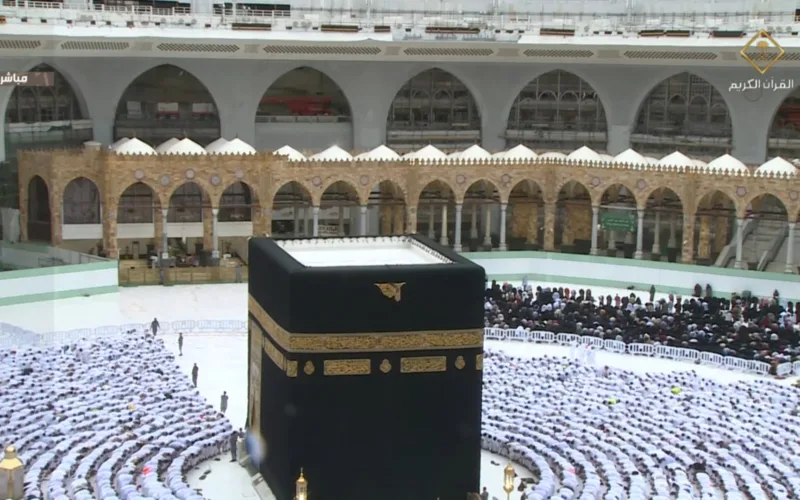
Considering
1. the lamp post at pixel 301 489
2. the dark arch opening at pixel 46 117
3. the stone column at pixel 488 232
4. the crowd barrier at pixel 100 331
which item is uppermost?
the dark arch opening at pixel 46 117

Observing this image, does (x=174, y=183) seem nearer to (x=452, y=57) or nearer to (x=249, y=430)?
(x=452, y=57)

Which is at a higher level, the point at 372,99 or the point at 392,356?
the point at 372,99

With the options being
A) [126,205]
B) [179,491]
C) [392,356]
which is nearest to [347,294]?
[392,356]

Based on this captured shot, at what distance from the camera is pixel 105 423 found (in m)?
24.5

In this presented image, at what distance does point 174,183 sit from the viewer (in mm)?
40344

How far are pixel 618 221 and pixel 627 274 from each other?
338 centimetres

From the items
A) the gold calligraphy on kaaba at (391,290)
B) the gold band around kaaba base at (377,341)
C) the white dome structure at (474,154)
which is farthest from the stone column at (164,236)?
the gold calligraphy on kaaba at (391,290)

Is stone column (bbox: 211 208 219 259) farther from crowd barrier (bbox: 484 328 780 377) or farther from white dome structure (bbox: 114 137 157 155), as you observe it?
crowd barrier (bbox: 484 328 780 377)

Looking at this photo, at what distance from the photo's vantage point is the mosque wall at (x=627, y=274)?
38.0 m

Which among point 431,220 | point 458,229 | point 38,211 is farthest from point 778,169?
point 38,211

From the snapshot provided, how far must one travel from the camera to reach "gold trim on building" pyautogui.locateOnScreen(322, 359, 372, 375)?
2067 cm

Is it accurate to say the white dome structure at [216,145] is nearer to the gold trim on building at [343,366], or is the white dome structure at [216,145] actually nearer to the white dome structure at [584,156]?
the white dome structure at [584,156]

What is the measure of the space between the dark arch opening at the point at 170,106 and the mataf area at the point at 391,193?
348cm

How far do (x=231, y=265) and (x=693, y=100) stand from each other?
64.0 ft
